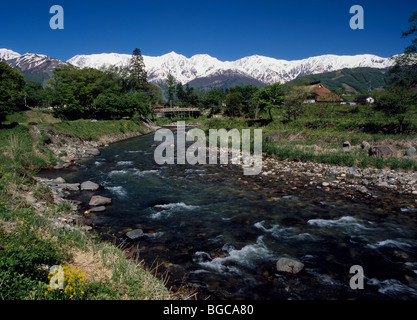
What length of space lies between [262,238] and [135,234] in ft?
16.1

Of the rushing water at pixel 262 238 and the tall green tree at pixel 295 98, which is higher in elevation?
the tall green tree at pixel 295 98

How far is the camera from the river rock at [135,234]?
8234 mm

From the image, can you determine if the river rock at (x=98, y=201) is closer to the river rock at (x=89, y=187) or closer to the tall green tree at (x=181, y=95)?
the river rock at (x=89, y=187)

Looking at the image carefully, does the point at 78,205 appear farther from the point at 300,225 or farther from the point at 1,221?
the point at 300,225

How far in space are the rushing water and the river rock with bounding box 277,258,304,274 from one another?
0.56 ft

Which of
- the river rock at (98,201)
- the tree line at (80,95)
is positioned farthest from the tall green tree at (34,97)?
the river rock at (98,201)

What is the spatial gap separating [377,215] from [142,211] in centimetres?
1112

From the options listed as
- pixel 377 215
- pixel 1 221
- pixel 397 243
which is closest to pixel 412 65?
pixel 377 215

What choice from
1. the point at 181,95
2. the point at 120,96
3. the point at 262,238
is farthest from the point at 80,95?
the point at 181,95

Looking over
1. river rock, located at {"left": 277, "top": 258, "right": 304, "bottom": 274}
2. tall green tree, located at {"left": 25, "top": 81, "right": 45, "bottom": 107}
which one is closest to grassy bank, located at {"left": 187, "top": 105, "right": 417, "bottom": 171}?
river rock, located at {"left": 277, "top": 258, "right": 304, "bottom": 274}

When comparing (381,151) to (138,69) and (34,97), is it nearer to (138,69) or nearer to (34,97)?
(138,69)

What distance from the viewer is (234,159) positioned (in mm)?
22047

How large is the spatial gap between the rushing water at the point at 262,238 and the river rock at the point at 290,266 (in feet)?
0.56
